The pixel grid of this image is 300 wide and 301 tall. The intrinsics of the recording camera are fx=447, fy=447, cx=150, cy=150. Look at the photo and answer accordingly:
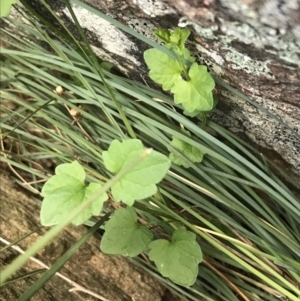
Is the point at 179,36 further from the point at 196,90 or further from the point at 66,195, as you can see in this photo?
the point at 66,195

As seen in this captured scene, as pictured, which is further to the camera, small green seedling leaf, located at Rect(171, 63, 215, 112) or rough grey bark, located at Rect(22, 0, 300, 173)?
small green seedling leaf, located at Rect(171, 63, 215, 112)

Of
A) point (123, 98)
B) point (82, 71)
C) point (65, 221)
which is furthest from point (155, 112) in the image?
point (65, 221)

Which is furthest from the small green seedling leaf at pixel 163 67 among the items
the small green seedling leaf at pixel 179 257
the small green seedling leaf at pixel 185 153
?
the small green seedling leaf at pixel 179 257

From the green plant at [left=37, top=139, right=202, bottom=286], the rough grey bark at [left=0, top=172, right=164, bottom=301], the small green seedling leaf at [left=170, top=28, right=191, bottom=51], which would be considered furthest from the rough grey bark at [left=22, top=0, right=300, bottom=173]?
the rough grey bark at [left=0, top=172, right=164, bottom=301]

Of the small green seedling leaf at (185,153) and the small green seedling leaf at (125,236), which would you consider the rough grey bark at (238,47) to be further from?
the small green seedling leaf at (125,236)

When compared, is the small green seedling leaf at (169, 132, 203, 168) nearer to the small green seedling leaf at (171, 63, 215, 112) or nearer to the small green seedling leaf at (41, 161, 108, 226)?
the small green seedling leaf at (171, 63, 215, 112)

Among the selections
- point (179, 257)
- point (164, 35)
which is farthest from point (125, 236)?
point (164, 35)
